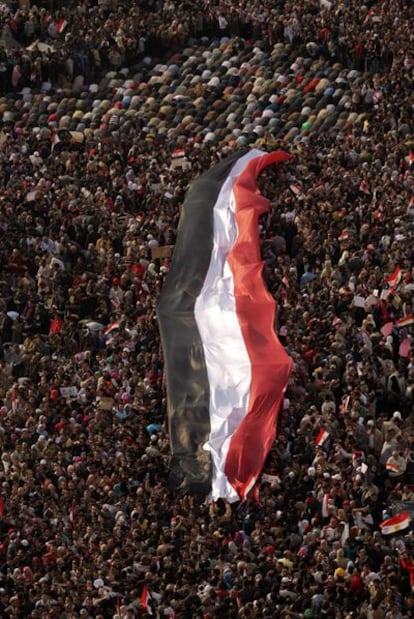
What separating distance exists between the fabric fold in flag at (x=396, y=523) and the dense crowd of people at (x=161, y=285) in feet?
0.42

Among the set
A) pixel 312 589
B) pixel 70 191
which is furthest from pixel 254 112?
pixel 312 589

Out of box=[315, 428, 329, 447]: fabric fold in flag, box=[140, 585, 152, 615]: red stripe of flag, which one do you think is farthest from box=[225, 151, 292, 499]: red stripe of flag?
box=[140, 585, 152, 615]: red stripe of flag

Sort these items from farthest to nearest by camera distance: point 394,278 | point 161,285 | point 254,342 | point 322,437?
point 161,285 → point 254,342 → point 394,278 → point 322,437

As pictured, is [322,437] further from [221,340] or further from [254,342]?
[221,340]

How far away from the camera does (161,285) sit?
194ft

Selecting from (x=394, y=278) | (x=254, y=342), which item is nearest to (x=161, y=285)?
(x=254, y=342)

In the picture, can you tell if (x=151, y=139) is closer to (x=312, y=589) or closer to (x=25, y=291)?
(x=25, y=291)

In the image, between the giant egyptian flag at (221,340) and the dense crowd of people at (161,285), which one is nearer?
the dense crowd of people at (161,285)

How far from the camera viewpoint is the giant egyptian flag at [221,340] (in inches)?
2010

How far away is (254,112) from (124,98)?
4.55 metres

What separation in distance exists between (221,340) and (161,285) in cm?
331

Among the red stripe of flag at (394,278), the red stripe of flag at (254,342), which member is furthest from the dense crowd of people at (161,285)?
the red stripe of flag at (254,342)

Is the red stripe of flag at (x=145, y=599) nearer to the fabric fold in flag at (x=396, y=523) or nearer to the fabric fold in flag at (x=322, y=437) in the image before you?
the fabric fold in flag at (x=396, y=523)

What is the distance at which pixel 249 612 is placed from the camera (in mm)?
44594
